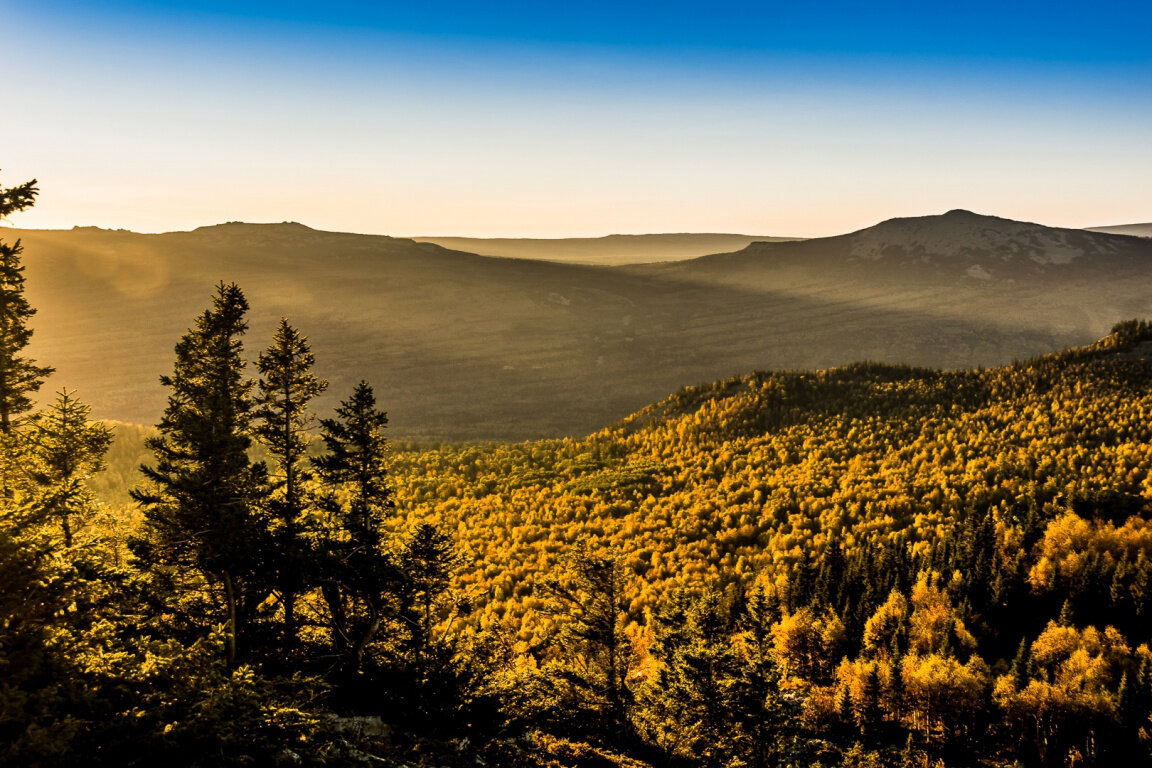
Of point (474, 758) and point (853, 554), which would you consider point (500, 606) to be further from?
point (474, 758)

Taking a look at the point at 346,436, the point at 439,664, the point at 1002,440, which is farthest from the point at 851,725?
the point at 1002,440

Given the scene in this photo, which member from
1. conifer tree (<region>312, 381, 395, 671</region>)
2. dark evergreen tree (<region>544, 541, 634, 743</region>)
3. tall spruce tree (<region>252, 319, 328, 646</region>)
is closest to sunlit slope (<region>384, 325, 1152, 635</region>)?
dark evergreen tree (<region>544, 541, 634, 743</region>)

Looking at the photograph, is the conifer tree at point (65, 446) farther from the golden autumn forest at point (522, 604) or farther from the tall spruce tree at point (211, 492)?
the tall spruce tree at point (211, 492)

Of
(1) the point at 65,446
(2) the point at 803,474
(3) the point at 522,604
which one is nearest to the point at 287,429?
(1) the point at 65,446

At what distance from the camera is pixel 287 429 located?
21859mm

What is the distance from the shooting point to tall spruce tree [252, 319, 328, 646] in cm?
2055

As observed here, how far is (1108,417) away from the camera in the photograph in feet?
283

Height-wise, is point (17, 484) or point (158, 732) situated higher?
point (17, 484)

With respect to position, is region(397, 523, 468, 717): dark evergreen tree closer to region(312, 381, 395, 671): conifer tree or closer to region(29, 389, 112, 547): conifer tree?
region(312, 381, 395, 671): conifer tree

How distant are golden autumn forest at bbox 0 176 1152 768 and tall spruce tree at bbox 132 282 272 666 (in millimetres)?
100

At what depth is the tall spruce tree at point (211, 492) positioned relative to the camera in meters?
17.3

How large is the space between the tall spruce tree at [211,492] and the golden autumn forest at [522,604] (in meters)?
0.10

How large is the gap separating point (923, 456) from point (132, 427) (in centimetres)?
17295

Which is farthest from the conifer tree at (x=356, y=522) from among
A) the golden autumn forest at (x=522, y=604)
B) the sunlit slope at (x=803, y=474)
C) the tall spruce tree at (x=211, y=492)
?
the sunlit slope at (x=803, y=474)
